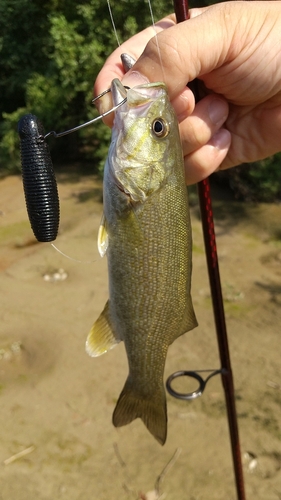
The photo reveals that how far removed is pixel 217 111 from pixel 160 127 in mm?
535

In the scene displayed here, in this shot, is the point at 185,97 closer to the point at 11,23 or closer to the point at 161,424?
the point at 161,424

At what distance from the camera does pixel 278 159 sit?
239 inches

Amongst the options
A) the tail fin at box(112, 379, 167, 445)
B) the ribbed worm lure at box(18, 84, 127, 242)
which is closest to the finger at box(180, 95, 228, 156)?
the ribbed worm lure at box(18, 84, 127, 242)

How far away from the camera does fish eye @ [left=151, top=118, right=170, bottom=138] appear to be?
136 centimetres

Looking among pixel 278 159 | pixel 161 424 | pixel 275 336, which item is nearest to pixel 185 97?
pixel 161 424

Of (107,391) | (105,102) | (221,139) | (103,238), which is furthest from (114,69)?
(107,391)

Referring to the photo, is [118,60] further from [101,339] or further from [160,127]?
[101,339]

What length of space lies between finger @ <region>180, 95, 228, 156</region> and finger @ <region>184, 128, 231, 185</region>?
0.14 ft

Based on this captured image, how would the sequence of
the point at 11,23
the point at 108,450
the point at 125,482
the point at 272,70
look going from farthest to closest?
the point at 11,23, the point at 108,450, the point at 125,482, the point at 272,70

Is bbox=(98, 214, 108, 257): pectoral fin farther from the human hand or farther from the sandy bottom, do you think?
the sandy bottom

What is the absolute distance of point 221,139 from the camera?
6.43 ft

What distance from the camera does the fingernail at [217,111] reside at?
1.79 meters

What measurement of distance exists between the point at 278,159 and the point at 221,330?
4.62 meters

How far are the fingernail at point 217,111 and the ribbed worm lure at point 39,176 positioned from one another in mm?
646
